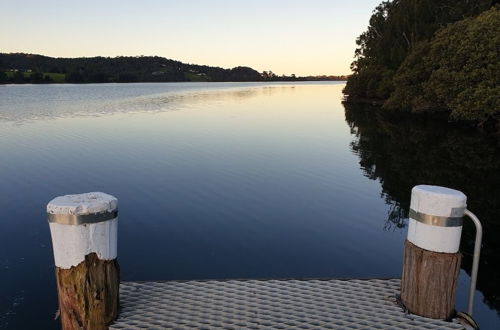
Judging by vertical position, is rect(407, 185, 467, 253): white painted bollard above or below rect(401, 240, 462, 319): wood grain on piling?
above

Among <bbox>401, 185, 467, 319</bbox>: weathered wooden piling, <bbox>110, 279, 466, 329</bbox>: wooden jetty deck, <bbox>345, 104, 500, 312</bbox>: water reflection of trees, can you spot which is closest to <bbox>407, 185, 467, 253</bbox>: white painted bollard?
<bbox>401, 185, 467, 319</bbox>: weathered wooden piling

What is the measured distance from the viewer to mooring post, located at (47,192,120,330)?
4.47 m

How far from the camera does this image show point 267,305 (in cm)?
567

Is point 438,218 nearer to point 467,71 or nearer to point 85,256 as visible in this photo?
point 85,256

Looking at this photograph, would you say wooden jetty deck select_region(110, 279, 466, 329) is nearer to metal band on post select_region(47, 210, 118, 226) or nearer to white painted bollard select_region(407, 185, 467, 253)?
white painted bollard select_region(407, 185, 467, 253)

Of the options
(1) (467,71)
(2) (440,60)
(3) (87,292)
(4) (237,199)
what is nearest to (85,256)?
(3) (87,292)

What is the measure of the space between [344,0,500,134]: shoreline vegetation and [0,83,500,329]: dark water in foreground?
3.80 meters

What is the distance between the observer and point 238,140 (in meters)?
31.4

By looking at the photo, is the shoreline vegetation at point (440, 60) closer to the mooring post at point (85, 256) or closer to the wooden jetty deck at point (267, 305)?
the wooden jetty deck at point (267, 305)

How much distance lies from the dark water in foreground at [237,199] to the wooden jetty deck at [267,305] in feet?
11.8

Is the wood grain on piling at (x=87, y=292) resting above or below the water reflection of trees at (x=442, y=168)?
above

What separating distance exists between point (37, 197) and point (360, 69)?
247 ft

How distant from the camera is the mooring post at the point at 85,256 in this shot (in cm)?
447

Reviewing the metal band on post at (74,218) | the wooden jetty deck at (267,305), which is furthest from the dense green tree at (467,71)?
the metal band on post at (74,218)
